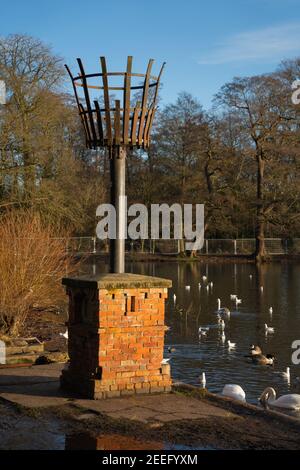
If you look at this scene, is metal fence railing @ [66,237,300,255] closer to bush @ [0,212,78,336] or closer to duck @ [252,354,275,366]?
bush @ [0,212,78,336]

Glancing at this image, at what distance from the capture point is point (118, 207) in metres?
8.88

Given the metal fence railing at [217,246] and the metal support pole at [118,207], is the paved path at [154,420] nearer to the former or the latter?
the metal support pole at [118,207]

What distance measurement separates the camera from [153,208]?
5500 cm

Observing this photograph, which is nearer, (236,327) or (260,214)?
(236,327)

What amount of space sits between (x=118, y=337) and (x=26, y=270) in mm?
9441

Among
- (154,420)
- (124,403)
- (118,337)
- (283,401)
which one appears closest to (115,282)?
(118,337)

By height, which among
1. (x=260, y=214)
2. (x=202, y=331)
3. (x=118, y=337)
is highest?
(x=260, y=214)

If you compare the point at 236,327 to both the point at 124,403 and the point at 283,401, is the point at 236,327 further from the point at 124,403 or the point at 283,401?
the point at 124,403

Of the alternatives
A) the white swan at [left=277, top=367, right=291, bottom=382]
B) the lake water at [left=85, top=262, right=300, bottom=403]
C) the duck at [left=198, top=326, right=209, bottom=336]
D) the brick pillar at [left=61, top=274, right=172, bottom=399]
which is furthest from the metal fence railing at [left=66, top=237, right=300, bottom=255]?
the brick pillar at [left=61, top=274, right=172, bottom=399]

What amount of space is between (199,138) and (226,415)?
45.7 meters

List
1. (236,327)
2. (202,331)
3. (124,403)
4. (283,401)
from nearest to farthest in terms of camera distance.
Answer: (124,403) < (283,401) < (202,331) < (236,327)
